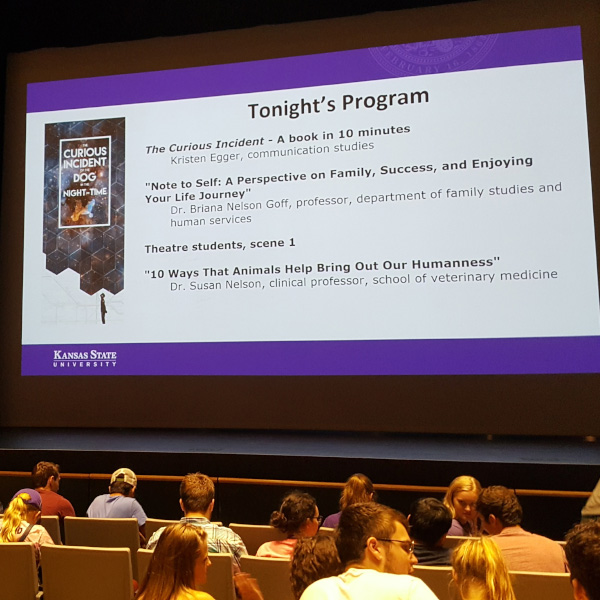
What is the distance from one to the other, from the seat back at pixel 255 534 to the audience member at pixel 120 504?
3.04 feet

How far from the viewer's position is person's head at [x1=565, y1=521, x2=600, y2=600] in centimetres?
162

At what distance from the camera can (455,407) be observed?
571 centimetres

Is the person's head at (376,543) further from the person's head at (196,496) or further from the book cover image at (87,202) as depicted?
the book cover image at (87,202)

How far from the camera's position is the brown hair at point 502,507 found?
9.43ft

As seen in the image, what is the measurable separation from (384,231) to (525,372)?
1.58m

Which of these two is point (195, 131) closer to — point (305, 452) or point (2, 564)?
point (305, 452)

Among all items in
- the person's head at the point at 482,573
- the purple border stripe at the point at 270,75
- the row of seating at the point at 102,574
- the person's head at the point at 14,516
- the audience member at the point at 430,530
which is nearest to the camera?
the person's head at the point at 482,573

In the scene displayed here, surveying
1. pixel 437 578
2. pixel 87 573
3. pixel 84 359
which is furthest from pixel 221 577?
pixel 84 359

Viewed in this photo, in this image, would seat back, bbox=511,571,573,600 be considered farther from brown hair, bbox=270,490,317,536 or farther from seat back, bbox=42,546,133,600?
seat back, bbox=42,546,133,600

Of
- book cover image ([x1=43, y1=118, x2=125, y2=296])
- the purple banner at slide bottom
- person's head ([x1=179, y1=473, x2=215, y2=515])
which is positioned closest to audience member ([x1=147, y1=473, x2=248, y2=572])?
person's head ([x1=179, y1=473, x2=215, y2=515])

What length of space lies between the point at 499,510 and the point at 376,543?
1.40 meters

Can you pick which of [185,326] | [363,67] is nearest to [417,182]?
[363,67]

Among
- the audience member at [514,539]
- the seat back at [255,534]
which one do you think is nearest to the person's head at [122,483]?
the seat back at [255,534]

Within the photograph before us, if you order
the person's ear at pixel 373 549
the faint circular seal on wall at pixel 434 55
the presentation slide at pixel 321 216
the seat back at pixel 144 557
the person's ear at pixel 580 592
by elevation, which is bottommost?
the seat back at pixel 144 557
